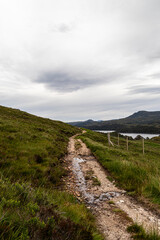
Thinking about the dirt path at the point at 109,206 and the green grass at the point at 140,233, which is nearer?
the green grass at the point at 140,233

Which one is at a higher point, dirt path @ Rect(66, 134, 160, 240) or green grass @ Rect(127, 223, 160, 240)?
Answer: green grass @ Rect(127, 223, 160, 240)

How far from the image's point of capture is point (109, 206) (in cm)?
529

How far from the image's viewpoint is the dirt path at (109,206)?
13.3 feet

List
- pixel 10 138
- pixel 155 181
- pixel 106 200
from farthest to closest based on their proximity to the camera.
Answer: pixel 10 138 < pixel 155 181 < pixel 106 200

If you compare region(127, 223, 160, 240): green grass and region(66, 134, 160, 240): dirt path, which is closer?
region(127, 223, 160, 240): green grass

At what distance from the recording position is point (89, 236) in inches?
125

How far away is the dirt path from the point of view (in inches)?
159

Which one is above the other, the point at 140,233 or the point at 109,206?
the point at 140,233

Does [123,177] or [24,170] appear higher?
[24,170]

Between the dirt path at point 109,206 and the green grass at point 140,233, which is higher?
the green grass at point 140,233

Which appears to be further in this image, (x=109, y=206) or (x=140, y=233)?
(x=109, y=206)

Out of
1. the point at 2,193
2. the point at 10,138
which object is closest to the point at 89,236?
the point at 2,193

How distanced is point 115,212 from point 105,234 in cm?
123

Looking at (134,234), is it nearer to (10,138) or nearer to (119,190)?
(119,190)
